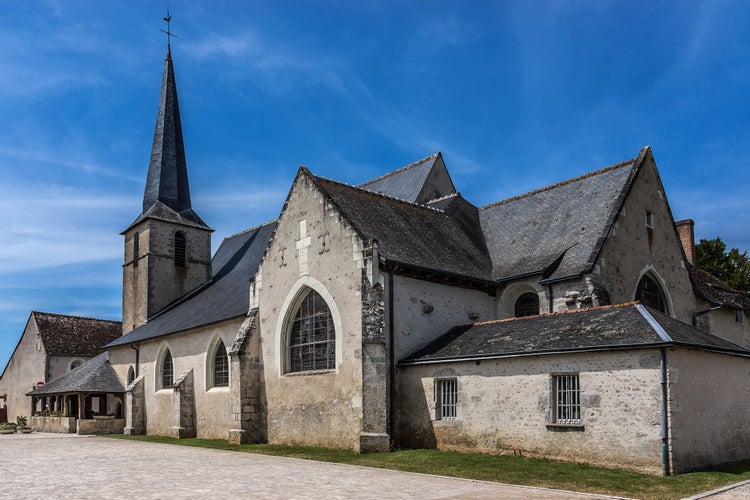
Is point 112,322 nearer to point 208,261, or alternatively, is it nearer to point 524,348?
point 208,261

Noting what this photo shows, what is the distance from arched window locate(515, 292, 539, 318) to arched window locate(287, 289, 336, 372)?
18.6 ft

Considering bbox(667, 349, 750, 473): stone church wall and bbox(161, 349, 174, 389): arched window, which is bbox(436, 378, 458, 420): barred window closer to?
bbox(667, 349, 750, 473): stone church wall

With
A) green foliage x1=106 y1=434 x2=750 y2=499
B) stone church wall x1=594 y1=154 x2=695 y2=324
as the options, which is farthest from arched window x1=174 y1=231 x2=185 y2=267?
stone church wall x1=594 y1=154 x2=695 y2=324

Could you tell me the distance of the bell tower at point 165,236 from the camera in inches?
1309

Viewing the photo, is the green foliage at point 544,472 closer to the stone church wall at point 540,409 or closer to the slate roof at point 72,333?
the stone church wall at point 540,409

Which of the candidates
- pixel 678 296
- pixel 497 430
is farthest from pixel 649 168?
pixel 497 430

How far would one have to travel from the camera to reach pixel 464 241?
2219cm

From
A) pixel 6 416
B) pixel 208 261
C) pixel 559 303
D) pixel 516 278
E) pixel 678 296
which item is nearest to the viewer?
pixel 559 303

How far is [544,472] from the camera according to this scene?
41.3 feet

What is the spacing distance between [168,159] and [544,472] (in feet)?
91.8

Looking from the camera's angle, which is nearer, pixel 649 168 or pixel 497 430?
pixel 497 430

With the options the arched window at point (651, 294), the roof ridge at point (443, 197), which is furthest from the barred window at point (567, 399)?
the roof ridge at point (443, 197)

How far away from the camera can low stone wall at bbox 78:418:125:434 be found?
2886 cm

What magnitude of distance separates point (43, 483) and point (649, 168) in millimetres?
18211
